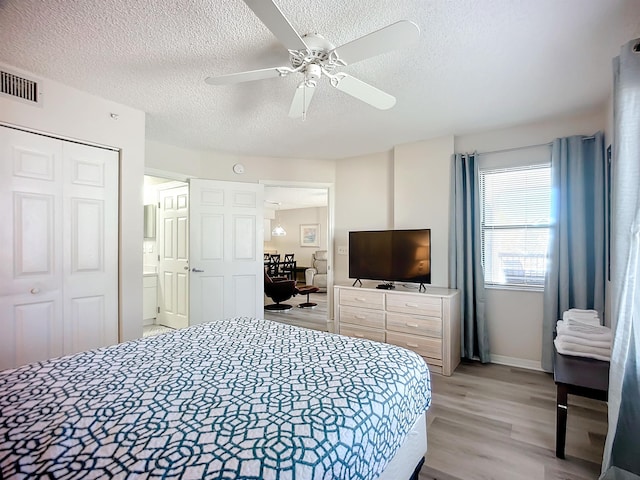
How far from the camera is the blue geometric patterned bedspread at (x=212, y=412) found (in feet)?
2.75

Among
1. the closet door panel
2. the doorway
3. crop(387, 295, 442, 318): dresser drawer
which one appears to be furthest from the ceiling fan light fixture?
the closet door panel

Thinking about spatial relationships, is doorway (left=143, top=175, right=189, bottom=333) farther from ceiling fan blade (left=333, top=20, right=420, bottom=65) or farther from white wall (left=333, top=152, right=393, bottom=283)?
ceiling fan blade (left=333, top=20, right=420, bottom=65)

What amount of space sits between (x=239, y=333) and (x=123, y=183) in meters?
1.83

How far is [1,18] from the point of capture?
1673 millimetres

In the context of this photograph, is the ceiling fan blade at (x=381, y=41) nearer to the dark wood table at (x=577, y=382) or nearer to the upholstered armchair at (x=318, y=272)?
the dark wood table at (x=577, y=382)

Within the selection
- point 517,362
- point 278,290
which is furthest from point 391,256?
point 278,290

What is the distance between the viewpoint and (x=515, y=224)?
3.32 meters

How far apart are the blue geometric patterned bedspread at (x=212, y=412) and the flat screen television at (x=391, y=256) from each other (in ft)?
6.25

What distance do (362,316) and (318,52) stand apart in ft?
9.08

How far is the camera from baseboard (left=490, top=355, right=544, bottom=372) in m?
3.20

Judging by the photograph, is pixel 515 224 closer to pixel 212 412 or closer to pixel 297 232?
pixel 212 412

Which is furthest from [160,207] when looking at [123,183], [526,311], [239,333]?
[526,311]

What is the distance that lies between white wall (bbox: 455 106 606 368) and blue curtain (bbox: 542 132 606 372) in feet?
0.55

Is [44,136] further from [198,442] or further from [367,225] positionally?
[367,225]
